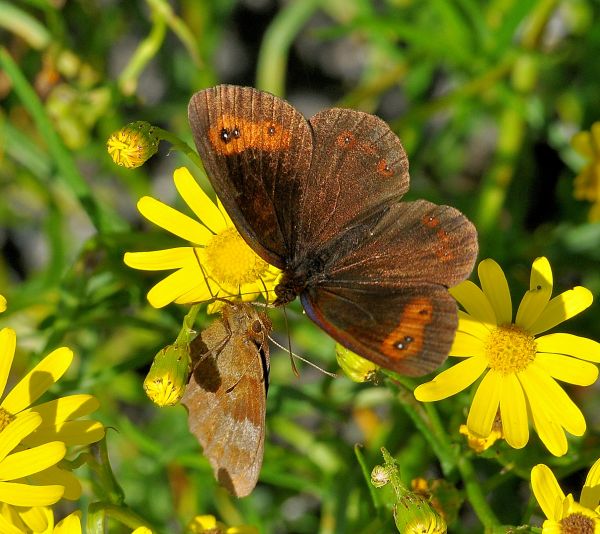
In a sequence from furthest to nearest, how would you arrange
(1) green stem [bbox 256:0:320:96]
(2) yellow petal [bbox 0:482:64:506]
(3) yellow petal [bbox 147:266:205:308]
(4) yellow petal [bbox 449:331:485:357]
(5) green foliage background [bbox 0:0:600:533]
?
(1) green stem [bbox 256:0:320:96]
(5) green foliage background [bbox 0:0:600:533]
(3) yellow petal [bbox 147:266:205:308]
(4) yellow petal [bbox 449:331:485:357]
(2) yellow petal [bbox 0:482:64:506]

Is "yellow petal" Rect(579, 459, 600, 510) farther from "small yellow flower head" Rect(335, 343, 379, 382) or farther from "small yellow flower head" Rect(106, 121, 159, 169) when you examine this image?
"small yellow flower head" Rect(106, 121, 159, 169)

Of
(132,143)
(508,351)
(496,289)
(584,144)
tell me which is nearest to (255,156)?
(132,143)

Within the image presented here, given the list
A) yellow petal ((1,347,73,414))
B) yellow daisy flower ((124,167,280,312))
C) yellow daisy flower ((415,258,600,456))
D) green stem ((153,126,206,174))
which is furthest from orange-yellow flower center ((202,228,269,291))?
yellow daisy flower ((415,258,600,456))

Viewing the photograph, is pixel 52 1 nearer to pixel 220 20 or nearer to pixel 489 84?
pixel 220 20

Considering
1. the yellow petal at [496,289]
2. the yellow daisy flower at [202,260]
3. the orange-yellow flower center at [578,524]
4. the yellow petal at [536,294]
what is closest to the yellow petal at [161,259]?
the yellow daisy flower at [202,260]

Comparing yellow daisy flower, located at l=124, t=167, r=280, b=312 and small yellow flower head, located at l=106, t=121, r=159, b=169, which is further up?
small yellow flower head, located at l=106, t=121, r=159, b=169

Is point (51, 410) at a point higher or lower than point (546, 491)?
lower

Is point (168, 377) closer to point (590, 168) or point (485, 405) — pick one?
point (485, 405)

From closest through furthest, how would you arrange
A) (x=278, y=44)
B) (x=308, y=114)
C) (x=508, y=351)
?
1. (x=508, y=351)
2. (x=278, y=44)
3. (x=308, y=114)
